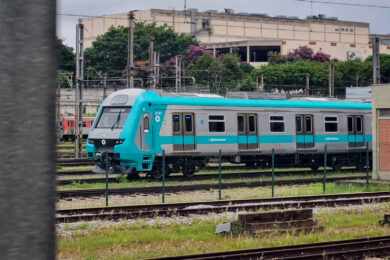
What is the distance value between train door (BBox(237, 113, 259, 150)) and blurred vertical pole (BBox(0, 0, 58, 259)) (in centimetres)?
2945

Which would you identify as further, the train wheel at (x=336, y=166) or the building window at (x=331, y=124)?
the train wheel at (x=336, y=166)

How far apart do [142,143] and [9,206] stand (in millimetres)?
26812

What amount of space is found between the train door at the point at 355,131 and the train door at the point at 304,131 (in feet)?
7.65

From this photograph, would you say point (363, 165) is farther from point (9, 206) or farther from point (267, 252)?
point (9, 206)

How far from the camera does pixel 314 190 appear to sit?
26250mm

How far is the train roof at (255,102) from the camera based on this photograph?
96.5ft

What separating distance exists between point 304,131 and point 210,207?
15313 millimetres

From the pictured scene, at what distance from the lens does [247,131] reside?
31.7 meters

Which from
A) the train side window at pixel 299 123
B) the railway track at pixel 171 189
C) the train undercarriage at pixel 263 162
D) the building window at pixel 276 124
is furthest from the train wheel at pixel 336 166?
the railway track at pixel 171 189

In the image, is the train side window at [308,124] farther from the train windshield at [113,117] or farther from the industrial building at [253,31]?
the industrial building at [253,31]

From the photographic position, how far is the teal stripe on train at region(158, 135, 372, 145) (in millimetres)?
29469

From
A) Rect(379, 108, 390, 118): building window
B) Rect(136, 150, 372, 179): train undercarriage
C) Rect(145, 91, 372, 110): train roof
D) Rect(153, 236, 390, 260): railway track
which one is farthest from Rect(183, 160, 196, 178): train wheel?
Rect(153, 236, 390, 260): railway track

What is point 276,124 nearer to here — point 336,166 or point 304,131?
point 304,131

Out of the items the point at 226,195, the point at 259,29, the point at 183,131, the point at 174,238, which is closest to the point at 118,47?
the point at 259,29
